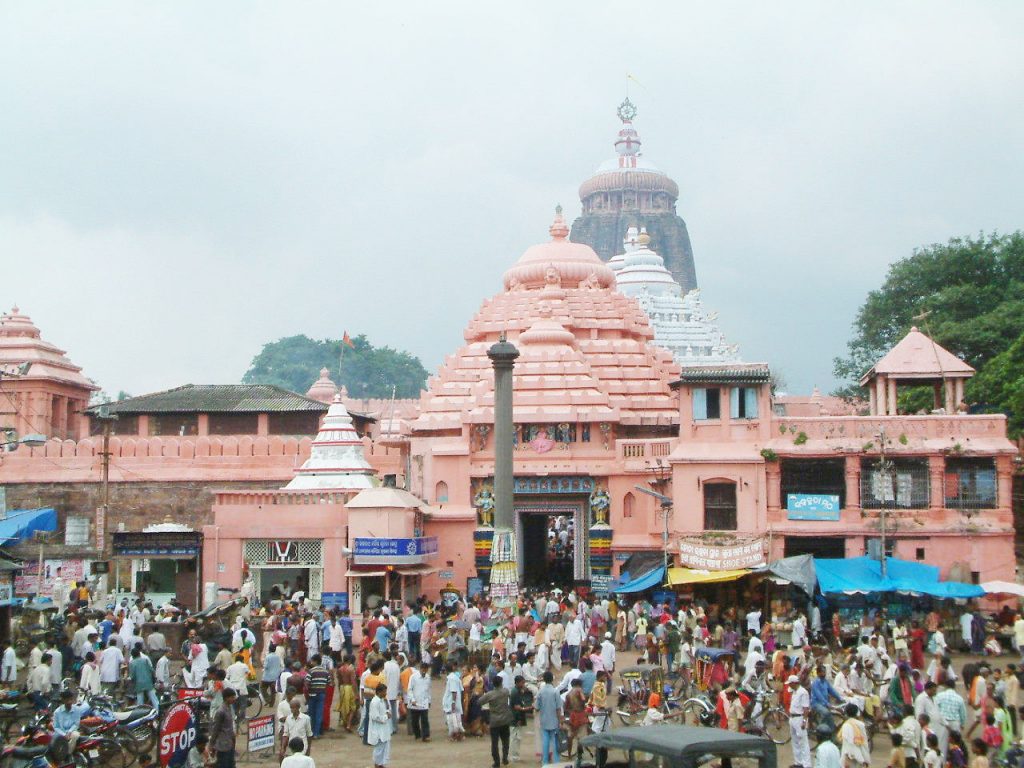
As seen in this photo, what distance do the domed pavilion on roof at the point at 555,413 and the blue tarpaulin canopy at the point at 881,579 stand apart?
7265mm

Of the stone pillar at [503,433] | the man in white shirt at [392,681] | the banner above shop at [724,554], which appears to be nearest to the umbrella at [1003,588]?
the banner above shop at [724,554]

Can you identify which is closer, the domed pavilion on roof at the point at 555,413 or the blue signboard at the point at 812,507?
the blue signboard at the point at 812,507

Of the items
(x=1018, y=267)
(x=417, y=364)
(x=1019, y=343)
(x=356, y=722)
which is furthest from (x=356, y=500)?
(x=417, y=364)

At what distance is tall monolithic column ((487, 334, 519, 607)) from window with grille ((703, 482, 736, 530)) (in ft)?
15.2

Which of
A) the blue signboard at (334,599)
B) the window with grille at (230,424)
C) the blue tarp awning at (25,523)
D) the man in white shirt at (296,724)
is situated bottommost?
the man in white shirt at (296,724)

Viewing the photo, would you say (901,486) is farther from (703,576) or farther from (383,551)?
(383,551)

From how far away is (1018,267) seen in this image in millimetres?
50125

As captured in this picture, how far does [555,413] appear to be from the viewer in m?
37.1

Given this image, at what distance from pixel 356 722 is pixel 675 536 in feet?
44.4

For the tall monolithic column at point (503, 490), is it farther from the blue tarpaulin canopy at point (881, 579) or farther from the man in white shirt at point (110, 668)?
the man in white shirt at point (110, 668)

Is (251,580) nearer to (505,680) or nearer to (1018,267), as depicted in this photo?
(505,680)

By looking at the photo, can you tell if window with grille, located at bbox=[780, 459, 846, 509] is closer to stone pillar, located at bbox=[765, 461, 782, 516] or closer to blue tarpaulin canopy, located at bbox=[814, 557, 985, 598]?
stone pillar, located at bbox=[765, 461, 782, 516]

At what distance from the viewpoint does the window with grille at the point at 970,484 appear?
30.6 meters

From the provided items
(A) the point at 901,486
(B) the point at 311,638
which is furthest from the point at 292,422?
(B) the point at 311,638
